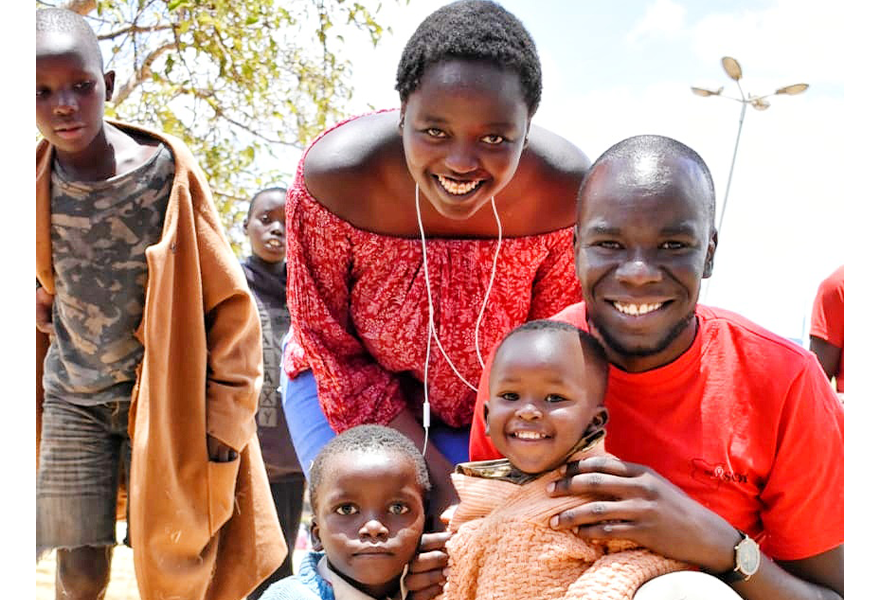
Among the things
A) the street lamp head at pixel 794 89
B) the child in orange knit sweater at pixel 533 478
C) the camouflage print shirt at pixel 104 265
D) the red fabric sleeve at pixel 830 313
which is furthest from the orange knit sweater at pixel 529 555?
the street lamp head at pixel 794 89

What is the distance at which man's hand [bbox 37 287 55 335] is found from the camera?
3334 millimetres

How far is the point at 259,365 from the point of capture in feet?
11.0

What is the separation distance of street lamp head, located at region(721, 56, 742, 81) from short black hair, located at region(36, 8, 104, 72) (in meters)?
10.4

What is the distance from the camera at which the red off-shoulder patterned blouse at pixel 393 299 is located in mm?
2859

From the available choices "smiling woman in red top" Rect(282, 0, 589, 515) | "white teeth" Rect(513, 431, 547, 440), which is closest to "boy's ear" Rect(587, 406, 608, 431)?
"white teeth" Rect(513, 431, 547, 440)

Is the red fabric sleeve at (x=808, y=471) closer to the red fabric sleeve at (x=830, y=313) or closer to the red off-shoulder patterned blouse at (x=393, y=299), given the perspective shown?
the red off-shoulder patterned blouse at (x=393, y=299)

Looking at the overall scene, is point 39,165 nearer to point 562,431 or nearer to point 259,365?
point 259,365

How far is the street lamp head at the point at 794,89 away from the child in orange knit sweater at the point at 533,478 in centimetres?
1196

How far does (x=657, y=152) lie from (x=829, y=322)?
9.07ft

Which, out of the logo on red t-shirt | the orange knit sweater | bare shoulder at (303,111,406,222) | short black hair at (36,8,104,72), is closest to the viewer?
the orange knit sweater

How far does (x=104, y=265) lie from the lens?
10.5ft

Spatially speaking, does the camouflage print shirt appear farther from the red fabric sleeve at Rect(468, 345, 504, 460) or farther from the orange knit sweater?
the orange knit sweater

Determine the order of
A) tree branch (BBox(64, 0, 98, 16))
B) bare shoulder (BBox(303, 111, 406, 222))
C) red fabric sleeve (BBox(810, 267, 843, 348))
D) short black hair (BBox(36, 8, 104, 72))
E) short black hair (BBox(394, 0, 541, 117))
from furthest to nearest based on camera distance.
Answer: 1. tree branch (BBox(64, 0, 98, 16))
2. red fabric sleeve (BBox(810, 267, 843, 348))
3. short black hair (BBox(36, 8, 104, 72))
4. bare shoulder (BBox(303, 111, 406, 222))
5. short black hair (BBox(394, 0, 541, 117))

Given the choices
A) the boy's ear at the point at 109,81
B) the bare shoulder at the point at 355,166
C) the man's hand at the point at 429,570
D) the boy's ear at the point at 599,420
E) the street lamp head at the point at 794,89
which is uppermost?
the street lamp head at the point at 794,89
